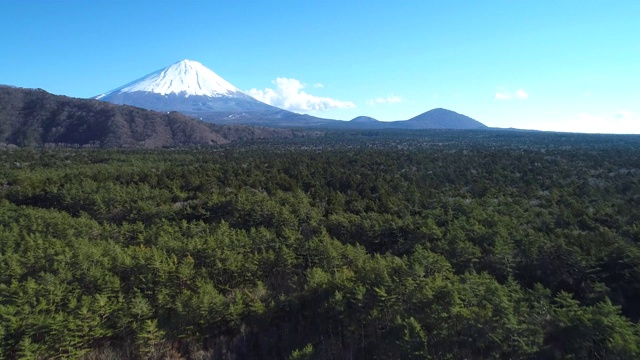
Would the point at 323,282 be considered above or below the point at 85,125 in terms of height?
above

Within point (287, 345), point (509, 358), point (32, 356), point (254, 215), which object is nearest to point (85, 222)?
point (254, 215)

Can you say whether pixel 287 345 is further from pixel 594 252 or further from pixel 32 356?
pixel 594 252

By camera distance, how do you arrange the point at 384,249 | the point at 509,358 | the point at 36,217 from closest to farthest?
the point at 509,358 → the point at 384,249 → the point at 36,217

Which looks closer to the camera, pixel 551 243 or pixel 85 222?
pixel 551 243

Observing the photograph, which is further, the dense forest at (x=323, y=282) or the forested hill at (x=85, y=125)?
the forested hill at (x=85, y=125)

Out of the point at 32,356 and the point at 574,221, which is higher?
the point at 574,221

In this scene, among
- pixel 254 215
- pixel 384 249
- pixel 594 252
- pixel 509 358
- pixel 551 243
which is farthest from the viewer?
pixel 254 215

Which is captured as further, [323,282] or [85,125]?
[85,125]

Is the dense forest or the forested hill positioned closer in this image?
the dense forest
